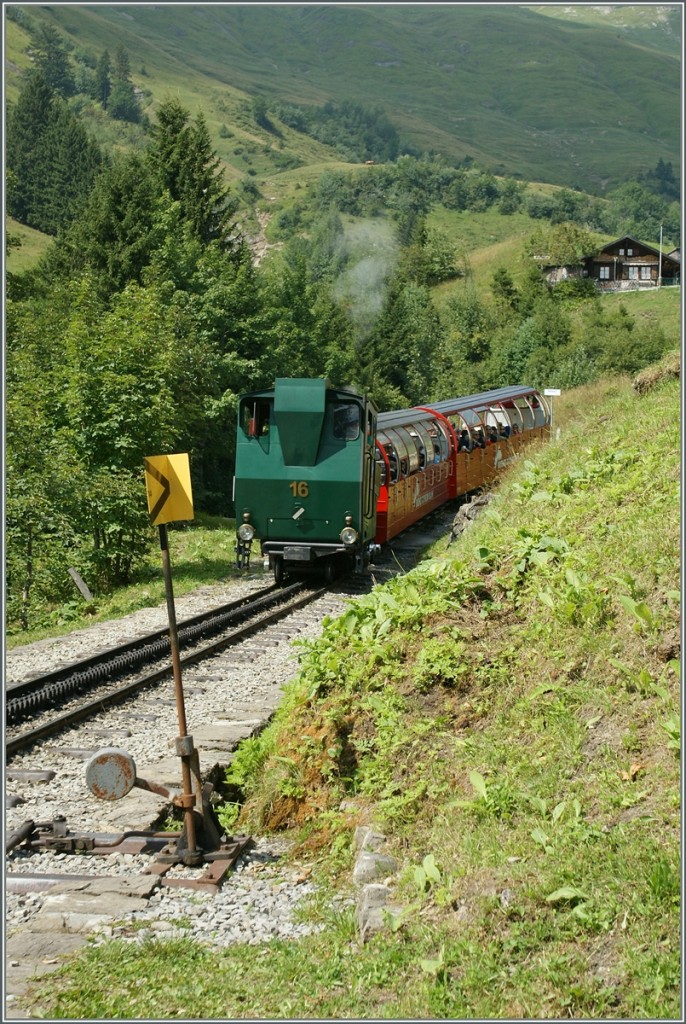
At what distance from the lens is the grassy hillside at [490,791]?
520cm

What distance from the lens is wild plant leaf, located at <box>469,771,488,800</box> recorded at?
6617 mm

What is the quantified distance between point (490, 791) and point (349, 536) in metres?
11.3

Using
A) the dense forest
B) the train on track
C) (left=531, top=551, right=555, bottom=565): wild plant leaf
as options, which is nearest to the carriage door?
the train on track

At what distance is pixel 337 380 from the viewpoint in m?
49.5

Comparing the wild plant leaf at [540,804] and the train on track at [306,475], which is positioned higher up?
the train on track at [306,475]

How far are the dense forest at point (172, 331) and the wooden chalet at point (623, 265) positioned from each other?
170cm

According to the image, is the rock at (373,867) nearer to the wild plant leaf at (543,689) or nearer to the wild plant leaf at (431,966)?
the wild plant leaf at (431,966)

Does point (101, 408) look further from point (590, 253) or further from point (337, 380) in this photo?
point (590, 253)

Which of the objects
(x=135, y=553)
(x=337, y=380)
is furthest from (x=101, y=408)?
(x=337, y=380)

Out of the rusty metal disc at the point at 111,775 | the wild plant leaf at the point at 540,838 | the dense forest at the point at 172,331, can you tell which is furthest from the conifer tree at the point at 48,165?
the wild plant leaf at the point at 540,838

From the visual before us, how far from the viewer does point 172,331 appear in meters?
31.8

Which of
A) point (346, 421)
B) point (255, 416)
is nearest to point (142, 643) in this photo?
point (255, 416)

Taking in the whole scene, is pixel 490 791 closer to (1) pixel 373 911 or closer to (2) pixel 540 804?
(2) pixel 540 804

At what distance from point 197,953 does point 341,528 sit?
12528mm
